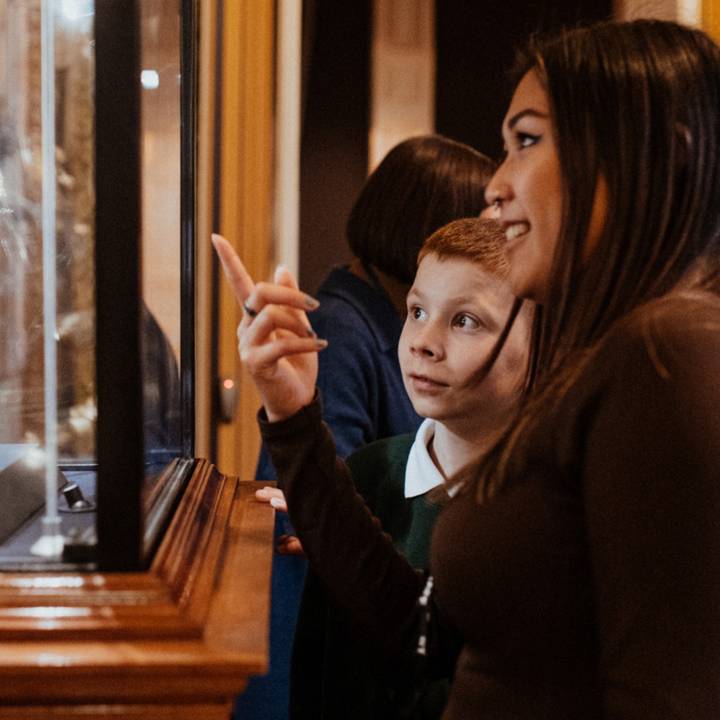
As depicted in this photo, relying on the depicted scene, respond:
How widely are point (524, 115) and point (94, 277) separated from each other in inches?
15.2

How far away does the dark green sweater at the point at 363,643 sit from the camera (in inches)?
42.6

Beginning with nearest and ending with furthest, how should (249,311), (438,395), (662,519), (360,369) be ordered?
(662,519) < (249,311) < (438,395) < (360,369)

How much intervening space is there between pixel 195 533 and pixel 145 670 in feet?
0.88

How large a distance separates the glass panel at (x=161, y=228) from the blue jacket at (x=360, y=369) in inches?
17.7

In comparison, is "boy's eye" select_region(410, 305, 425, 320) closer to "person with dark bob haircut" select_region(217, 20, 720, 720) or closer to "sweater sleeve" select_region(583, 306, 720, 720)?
"person with dark bob haircut" select_region(217, 20, 720, 720)

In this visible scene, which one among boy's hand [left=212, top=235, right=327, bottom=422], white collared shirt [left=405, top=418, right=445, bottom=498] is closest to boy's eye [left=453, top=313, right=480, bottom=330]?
white collared shirt [left=405, top=418, right=445, bottom=498]

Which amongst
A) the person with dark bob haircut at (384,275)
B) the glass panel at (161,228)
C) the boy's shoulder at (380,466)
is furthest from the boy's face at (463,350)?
the person with dark bob haircut at (384,275)

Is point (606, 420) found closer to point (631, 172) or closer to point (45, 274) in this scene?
point (631, 172)

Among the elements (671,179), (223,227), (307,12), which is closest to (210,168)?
(223,227)

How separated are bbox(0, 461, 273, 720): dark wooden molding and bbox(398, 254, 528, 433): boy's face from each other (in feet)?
1.62

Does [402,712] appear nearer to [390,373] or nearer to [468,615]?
[468,615]

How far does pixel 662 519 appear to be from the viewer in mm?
665

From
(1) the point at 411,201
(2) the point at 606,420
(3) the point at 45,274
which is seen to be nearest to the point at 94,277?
(3) the point at 45,274

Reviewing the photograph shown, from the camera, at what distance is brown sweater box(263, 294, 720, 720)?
26.1 inches
